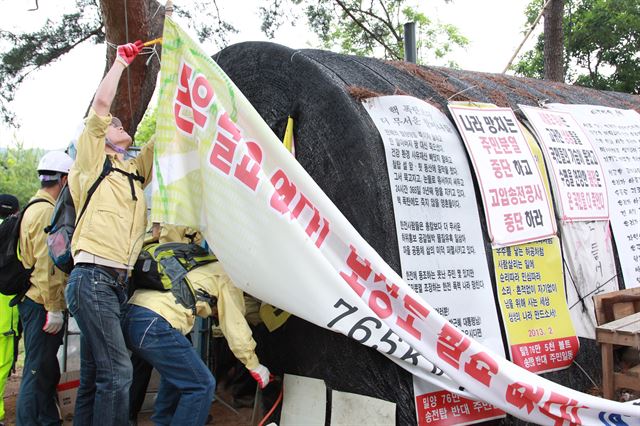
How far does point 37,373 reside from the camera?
4.31 meters

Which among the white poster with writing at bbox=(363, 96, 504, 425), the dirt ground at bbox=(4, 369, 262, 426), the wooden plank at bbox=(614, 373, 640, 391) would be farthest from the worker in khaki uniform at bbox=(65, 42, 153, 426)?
the wooden plank at bbox=(614, 373, 640, 391)

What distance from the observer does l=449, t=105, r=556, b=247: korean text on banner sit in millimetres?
4109

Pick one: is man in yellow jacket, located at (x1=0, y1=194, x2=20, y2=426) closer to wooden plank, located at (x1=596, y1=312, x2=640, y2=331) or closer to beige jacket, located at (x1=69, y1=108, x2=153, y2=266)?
beige jacket, located at (x1=69, y1=108, x2=153, y2=266)

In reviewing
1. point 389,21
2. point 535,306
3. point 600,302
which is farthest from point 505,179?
point 389,21

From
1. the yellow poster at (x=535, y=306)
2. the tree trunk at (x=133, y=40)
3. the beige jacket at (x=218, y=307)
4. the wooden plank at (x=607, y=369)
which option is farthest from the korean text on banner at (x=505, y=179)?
the tree trunk at (x=133, y=40)

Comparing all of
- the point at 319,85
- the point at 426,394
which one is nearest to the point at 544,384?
the point at 426,394

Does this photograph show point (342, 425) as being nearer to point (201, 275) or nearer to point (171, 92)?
point (201, 275)

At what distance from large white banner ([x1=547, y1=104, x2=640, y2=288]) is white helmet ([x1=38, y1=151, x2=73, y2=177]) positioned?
4034 millimetres

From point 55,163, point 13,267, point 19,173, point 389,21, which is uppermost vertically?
point 389,21

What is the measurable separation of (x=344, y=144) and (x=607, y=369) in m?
2.42

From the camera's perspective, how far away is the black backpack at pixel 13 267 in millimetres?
4363

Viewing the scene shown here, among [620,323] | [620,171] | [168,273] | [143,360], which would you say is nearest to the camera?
[168,273]

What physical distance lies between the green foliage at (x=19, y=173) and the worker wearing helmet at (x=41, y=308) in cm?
2001

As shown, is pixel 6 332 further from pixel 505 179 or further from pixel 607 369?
pixel 607 369
